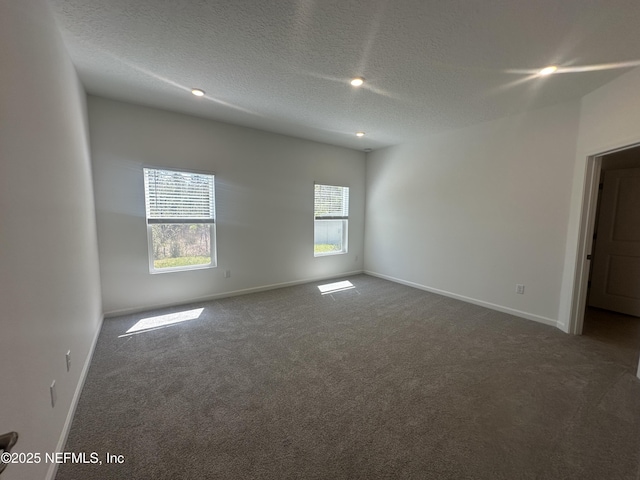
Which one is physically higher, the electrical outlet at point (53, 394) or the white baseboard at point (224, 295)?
the electrical outlet at point (53, 394)

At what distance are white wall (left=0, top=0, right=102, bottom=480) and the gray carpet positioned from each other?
Result: 17.1 inches

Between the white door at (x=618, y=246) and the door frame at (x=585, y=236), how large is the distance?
1348 millimetres

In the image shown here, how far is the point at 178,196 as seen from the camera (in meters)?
3.73

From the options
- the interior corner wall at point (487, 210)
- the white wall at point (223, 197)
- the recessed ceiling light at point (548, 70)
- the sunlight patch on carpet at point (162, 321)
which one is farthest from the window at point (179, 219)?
the recessed ceiling light at point (548, 70)

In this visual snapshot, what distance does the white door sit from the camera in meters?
3.62

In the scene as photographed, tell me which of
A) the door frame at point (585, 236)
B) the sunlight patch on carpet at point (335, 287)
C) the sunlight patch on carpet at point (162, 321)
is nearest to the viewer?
the door frame at point (585, 236)

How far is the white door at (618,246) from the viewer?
3.62 m

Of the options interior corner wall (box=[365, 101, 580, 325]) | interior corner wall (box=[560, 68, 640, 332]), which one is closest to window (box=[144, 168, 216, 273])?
interior corner wall (box=[365, 101, 580, 325])

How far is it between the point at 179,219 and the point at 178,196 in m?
0.33

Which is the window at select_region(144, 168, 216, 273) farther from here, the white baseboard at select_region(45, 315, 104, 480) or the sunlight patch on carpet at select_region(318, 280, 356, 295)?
the sunlight patch on carpet at select_region(318, 280, 356, 295)

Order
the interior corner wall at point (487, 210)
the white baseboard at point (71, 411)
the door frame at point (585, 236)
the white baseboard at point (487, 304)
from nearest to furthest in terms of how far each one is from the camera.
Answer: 1. the white baseboard at point (71, 411)
2. the door frame at point (585, 236)
3. the interior corner wall at point (487, 210)
4. the white baseboard at point (487, 304)

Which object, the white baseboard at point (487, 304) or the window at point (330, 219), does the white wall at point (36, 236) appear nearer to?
the window at point (330, 219)

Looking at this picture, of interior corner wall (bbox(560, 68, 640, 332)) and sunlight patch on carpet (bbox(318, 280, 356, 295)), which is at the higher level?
interior corner wall (bbox(560, 68, 640, 332))

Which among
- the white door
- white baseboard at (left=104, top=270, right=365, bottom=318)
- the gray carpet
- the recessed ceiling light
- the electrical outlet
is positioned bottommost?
the gray carpet
